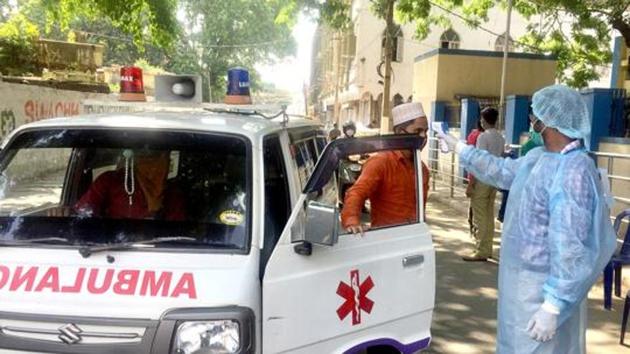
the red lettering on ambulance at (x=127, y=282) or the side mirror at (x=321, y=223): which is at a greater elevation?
the side mirror at (x=321, y=223)

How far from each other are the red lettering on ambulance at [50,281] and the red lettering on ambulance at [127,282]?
9.4 inches

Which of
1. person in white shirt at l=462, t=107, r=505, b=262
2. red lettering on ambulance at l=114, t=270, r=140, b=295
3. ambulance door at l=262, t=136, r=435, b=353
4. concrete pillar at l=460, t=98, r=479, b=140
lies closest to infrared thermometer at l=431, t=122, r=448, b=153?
ambulance door at l=262, t=136, r=435, b=353

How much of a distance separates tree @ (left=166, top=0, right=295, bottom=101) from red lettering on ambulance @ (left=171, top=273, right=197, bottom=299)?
41620mm

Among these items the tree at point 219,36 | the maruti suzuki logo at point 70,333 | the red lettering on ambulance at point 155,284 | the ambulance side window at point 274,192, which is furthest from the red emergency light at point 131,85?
the tree at point 219,36

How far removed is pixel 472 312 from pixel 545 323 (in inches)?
118

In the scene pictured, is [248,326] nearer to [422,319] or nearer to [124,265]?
[124,265]

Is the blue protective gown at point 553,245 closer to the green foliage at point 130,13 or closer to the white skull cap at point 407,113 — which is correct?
the white skull cap at point 407,113

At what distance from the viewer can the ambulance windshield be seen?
263 cm

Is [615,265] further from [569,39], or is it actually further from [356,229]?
[569,39]

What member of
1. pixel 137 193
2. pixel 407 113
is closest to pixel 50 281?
pixel 137 193

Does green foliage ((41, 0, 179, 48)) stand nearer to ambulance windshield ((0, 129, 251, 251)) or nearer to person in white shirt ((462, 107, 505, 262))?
person in white shirt ((462, 107, 505, 262))

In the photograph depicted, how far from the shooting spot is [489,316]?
538 centimetres

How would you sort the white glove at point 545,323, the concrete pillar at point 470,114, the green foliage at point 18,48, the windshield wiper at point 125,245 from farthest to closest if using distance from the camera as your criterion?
the green foliage at point 18,48 < the concrete pillar at point 470,114 < the white glove at point 545,323 < the windshield wiper at point 125,245

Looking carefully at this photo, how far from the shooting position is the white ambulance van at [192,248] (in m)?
2.25
